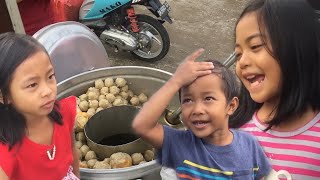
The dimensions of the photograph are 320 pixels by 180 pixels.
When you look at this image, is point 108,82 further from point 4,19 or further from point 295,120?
point 295,120

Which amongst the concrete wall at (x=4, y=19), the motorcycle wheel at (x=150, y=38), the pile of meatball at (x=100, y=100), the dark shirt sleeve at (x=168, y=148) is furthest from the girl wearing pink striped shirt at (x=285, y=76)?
the motorcycle wheel at (x=150, y=38)

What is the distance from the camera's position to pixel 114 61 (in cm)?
371

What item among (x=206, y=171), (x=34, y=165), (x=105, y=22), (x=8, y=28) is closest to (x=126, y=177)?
(x=34, y=165)

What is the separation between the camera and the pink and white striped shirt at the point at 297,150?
1.28 meters

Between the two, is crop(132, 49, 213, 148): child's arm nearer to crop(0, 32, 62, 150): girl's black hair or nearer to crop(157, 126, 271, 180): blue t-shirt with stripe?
crop(157, 126, 271, 180): blue t-shirt with stripe

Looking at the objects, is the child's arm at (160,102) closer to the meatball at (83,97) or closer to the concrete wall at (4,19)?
the meatball at (83,97)

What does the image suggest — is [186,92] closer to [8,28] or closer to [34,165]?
[34,165]

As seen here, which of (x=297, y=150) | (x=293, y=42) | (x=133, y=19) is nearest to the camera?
(x=293, y=42)

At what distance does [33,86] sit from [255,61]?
701 millimetres

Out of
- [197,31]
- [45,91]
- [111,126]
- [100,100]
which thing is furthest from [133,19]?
[45,91]

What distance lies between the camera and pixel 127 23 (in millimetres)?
3471

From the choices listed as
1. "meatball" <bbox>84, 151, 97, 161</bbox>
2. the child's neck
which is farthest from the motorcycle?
the child's neck

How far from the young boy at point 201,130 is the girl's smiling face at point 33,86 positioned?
1.21 feet

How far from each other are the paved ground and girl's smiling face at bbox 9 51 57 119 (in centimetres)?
219
